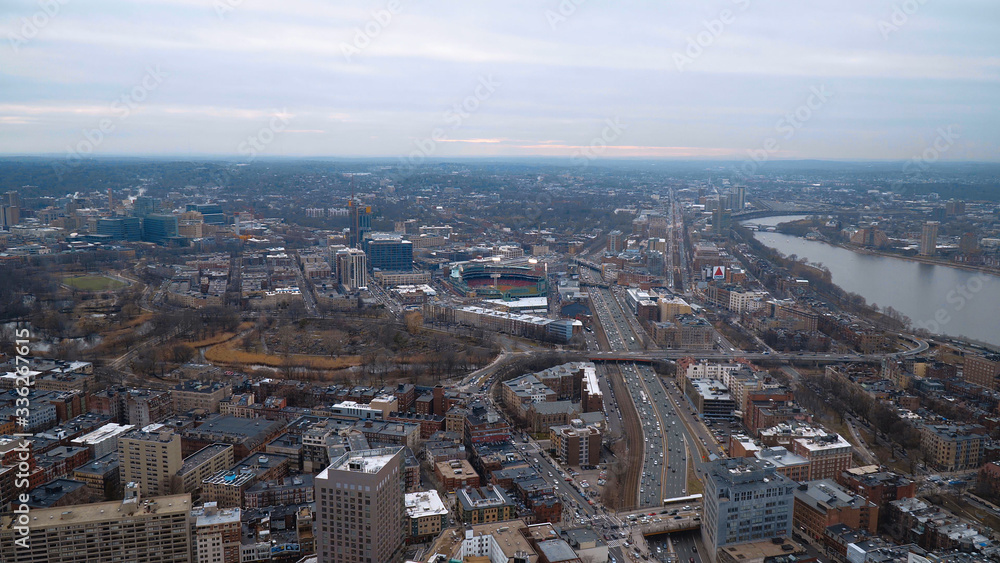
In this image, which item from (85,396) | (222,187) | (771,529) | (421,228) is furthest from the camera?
(222,187)

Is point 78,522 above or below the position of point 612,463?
above

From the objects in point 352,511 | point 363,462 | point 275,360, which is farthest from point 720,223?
point 352,511

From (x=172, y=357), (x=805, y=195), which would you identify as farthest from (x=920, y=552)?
(x=805, y=195)

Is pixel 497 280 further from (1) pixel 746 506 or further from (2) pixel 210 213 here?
(2) pixel 210 213

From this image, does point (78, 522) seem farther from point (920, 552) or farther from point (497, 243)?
point (497, 243)

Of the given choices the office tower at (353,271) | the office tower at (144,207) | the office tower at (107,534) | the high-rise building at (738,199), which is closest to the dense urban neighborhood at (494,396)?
the office tower at (107,534)

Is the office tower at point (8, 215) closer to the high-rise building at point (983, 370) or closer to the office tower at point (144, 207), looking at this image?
the office tower at point (144, 207)
